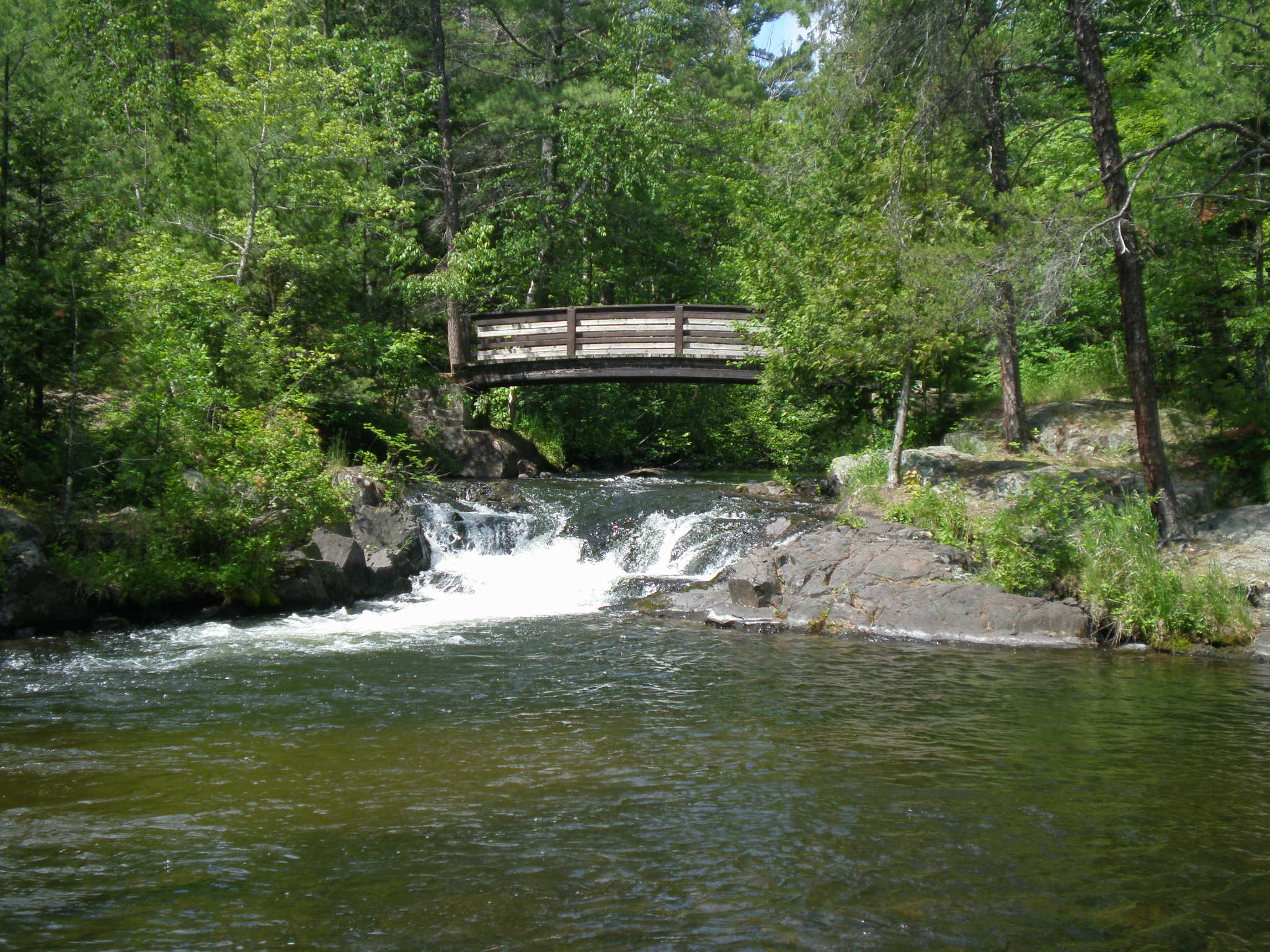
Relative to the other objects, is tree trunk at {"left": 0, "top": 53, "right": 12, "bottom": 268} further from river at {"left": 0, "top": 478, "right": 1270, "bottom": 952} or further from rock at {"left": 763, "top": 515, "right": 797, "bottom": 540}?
rock at {"left": 763, "top": 515, "right": 797, "bottom": 540}

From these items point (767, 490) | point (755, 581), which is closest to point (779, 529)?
point (755, 581)

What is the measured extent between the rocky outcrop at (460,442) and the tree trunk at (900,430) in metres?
8.58

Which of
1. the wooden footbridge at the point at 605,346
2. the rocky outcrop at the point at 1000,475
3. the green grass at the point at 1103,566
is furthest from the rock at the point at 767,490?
the green grass at the point at 1103,566

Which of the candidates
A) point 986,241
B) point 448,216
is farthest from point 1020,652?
point 448,216

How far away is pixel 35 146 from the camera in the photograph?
11.9 m

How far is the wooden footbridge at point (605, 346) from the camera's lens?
20.9 meters

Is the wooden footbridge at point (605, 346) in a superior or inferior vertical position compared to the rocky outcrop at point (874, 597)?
superior

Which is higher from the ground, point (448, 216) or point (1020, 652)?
point (448, 216)

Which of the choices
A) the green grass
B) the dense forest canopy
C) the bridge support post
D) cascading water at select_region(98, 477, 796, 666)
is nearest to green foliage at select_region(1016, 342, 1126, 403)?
the dense forest canopy

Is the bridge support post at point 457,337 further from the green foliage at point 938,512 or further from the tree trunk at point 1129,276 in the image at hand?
the tree trunk at point 1129,276

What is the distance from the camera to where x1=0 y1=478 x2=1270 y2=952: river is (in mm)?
4707

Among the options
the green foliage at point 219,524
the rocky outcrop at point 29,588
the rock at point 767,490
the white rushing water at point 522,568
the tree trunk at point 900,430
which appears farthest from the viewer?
the rock at point 767,490

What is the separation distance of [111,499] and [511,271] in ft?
43.8

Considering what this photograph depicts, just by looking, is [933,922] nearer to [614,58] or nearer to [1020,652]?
[1020,652]
